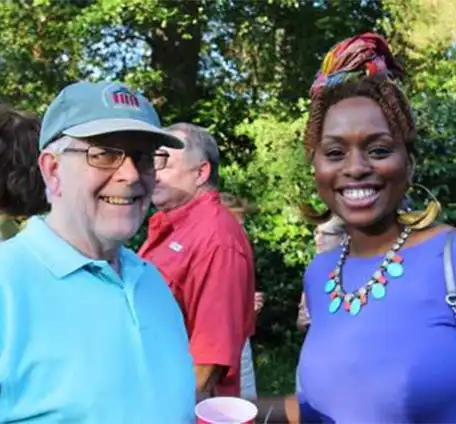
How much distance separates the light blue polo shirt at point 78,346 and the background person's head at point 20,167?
3.64 ft

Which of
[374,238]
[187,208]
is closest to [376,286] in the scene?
[374,238]

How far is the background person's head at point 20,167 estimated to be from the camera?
301cm

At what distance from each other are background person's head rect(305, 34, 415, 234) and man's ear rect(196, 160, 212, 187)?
1.56 m

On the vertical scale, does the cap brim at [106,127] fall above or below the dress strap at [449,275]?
above

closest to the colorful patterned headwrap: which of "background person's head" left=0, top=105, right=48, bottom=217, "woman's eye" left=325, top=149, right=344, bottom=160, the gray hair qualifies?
"woman's eye" left=325, top=149, right=344, bottom=160

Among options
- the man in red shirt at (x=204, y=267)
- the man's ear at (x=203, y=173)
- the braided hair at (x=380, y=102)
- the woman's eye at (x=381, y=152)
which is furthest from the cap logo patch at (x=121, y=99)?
the man's ear at (x=203, y=173)

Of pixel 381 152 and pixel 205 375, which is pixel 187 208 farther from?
pixel 381 152

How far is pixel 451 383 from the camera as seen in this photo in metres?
1.89

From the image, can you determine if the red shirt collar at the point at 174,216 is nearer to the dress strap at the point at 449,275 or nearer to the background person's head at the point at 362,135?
the background person's head at the point at 362,135

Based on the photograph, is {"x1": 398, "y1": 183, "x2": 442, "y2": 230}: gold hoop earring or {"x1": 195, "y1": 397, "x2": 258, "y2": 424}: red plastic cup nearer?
{"x1": 195, "y1": 397, "x2": 258, "y2": 424}: red plastic cup

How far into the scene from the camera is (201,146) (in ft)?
12.5

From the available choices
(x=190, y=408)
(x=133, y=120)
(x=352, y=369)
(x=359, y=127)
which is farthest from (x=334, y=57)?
(x=190, y=408)

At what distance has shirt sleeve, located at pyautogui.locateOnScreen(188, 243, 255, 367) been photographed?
10.8ft

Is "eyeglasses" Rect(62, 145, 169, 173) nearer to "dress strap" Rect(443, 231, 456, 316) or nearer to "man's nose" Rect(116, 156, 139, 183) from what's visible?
"man's nose" Rect(116, 156, 139, 183)
